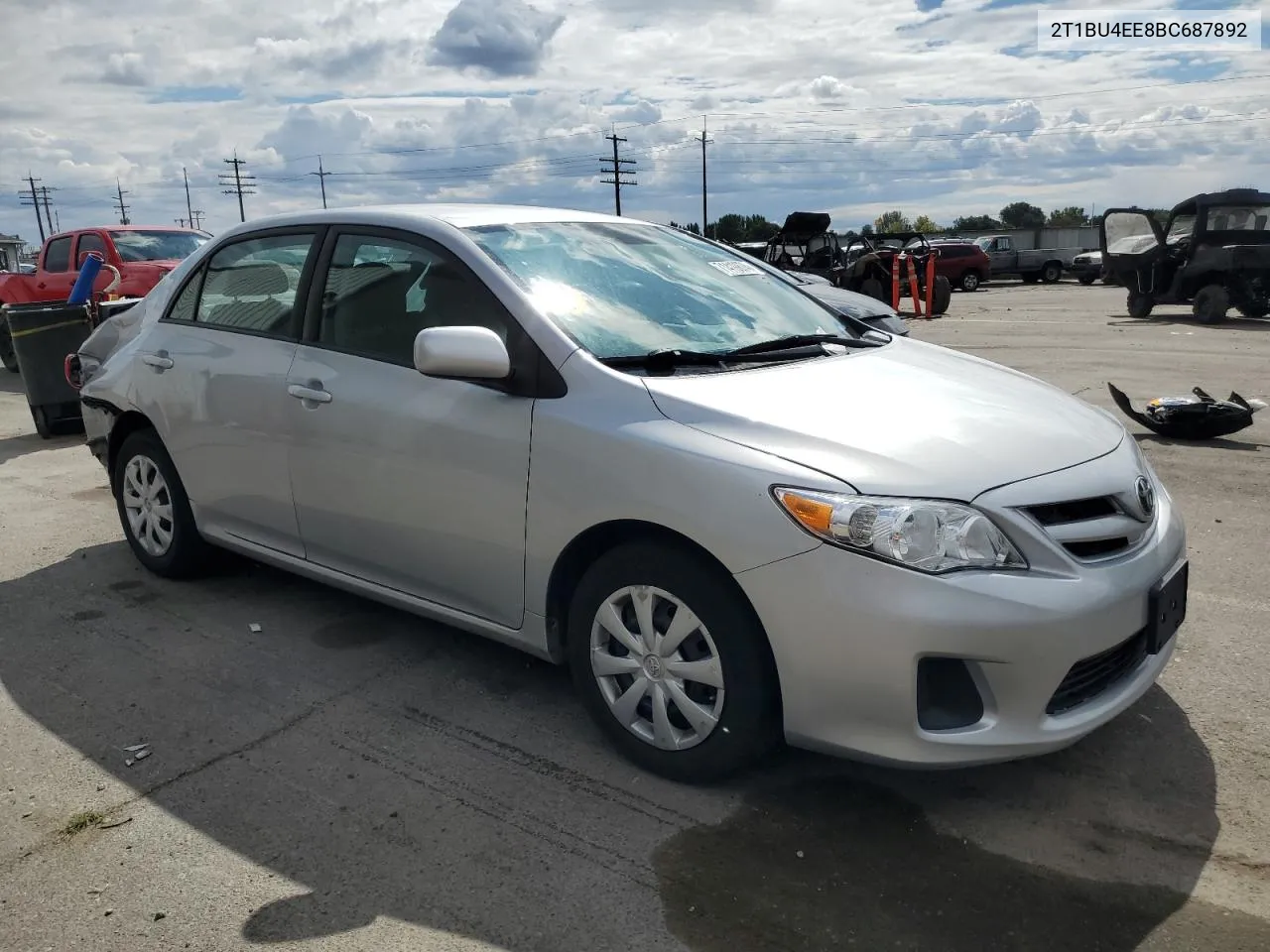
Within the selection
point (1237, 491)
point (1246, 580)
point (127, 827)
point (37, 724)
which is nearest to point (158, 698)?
point (37, 724)

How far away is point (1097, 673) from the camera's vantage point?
2.82 metres

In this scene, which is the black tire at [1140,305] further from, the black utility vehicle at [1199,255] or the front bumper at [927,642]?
the front bumper at [927,642]

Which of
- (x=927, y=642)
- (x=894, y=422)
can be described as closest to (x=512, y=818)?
(x=927, y=642)

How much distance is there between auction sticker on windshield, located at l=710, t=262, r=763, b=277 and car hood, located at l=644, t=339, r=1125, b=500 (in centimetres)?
83

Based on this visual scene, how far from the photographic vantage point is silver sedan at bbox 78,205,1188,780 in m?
2.65

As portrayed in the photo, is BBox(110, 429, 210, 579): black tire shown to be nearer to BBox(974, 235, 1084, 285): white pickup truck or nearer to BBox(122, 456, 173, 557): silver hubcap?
BBox(122, 456, 173, 557): silver hubcap

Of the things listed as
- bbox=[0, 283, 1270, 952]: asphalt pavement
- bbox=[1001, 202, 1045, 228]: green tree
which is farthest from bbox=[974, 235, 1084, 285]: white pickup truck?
bbox=[1001, 202, 1045, 228]: green tree

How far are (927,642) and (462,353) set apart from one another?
5.09ft

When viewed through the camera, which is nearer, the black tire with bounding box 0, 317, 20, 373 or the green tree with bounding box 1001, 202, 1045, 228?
the black tire with bounding box 0, 317, 20, 373

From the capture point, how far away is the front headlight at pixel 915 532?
8.57ft

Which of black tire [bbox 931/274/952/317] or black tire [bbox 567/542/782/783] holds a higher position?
black tire [bbox 567/542/782/783]

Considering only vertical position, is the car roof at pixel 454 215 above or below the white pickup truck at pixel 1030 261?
above

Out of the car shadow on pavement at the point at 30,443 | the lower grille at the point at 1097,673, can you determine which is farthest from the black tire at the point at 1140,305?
the lower grille at the point at 1097,673

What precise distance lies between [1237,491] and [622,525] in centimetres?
467
